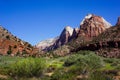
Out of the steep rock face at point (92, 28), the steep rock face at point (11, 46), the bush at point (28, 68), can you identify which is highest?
the steep rock face at point (92, 28)

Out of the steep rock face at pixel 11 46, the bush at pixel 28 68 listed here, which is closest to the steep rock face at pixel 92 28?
the steep rock face at pixel 11 46

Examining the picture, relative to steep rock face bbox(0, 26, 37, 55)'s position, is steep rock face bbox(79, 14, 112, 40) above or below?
above

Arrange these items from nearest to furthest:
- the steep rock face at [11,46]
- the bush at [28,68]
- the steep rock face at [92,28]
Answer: the bush at [28,68], the steep rock face at [11,46], the steep rock face at [92,28]

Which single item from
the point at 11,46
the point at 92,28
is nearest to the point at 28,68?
the point at 11,46

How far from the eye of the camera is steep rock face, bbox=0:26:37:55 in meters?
81.1

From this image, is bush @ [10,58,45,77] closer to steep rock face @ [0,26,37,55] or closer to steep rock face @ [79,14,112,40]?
steep rock face @ [0,26,37,55]

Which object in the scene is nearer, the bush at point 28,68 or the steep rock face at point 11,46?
the bush at point 28,68

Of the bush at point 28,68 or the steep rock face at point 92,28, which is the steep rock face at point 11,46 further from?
the steep rock face at point 92,28

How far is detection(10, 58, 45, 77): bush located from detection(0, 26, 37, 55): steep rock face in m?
43.4

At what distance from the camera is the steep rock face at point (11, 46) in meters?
81.1

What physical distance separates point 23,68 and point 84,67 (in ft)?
25.6

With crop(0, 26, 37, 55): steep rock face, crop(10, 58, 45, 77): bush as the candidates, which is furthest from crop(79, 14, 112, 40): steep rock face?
crop(10, 58, 45, 77): bush

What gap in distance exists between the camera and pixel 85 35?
186m

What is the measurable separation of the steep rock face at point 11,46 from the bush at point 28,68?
43371 millimetres
